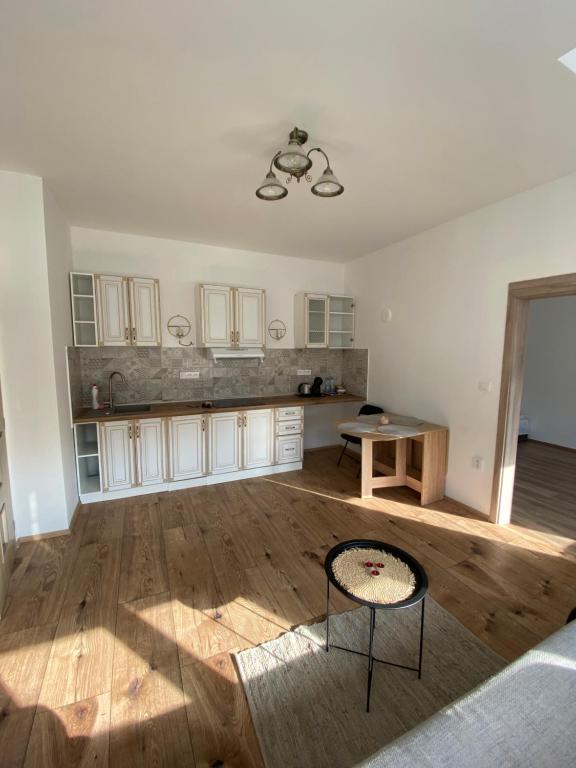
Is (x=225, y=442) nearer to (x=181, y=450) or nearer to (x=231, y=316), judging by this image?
(x=181, y=450)

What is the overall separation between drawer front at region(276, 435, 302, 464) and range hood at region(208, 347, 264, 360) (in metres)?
1.05

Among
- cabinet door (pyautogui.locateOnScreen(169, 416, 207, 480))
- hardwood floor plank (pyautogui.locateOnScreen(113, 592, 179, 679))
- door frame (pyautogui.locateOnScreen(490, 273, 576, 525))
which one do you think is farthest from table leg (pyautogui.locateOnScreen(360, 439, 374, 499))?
hardwood floor plank (pyautogui.locateOnScreen(113, 592, 179, 679))

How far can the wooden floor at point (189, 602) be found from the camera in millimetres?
1269

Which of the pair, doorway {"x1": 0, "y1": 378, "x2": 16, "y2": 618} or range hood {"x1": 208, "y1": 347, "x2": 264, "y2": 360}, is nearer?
doorway {"x1": 0, "y1": 378, "x2": 16, "y2": 618}

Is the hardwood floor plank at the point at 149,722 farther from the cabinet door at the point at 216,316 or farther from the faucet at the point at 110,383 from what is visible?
the cabinet door at the point at 216,316

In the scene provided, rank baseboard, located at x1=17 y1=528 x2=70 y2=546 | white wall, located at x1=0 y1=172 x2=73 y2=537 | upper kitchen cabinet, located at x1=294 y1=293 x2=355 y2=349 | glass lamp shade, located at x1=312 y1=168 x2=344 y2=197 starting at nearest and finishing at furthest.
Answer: glass lamp shade, located at x1=312 y1=168 x2=344 y2=197 → white wall, located at x1=0 y1=172 x2=73 y2=537 → baseboard, located at x1=17 y1=528 x2=70 y2=546 → upper kitchen cabinet, located at x1=294 y1=293 x2=355 y2=349

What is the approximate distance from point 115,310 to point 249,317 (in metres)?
1.40

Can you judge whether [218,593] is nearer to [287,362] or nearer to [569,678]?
[569,678]

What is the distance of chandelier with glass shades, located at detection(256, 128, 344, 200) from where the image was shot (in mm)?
1616

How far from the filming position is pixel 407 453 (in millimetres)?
3494

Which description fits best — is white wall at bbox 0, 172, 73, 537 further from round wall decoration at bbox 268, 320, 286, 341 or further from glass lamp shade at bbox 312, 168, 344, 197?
round wall decoration at bbox 268, 320, 286, 341

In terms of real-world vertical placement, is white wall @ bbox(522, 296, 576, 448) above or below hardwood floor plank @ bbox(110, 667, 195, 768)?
above

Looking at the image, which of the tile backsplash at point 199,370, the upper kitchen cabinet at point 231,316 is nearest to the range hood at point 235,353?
the upper kitchen cabinet at point 231,316

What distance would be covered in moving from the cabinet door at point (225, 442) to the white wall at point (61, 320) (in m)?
1.27
